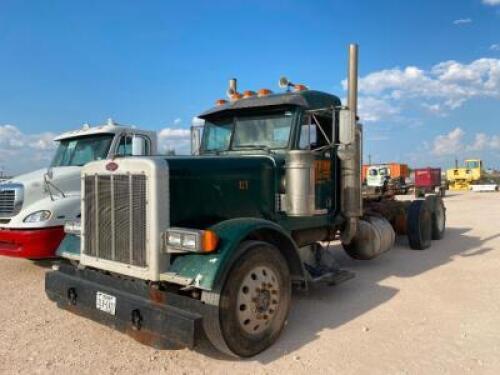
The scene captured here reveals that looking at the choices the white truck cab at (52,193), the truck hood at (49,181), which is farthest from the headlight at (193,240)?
the truck hood at (49,181)

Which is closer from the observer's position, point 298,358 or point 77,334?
point 298,358

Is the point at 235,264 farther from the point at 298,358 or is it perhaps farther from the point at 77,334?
the point at 77,334

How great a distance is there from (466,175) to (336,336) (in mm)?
42597

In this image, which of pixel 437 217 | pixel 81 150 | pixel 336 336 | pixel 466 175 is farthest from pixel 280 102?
pixel 466 175

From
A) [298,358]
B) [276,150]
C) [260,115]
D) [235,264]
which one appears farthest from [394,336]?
[260,115]

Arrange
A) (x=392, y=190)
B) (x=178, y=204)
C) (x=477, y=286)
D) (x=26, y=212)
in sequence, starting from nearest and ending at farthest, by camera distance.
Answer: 1. (x=178, y=204)
2. (x=477, y=286)
3. (x=26, y=212)
4. (x=392, y=190)

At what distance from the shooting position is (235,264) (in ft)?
12.8

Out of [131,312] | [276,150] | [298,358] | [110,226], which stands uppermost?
[276,150]

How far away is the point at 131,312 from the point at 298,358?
61.2 inches

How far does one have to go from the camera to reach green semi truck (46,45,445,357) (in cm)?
378

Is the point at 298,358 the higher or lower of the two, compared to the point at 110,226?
lower

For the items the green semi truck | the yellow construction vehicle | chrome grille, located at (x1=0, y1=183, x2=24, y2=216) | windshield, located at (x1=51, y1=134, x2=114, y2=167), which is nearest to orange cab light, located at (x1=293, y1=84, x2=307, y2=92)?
the green semi truck

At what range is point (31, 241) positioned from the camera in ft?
21.9

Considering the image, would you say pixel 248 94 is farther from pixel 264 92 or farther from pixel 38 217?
pixel 38 217
